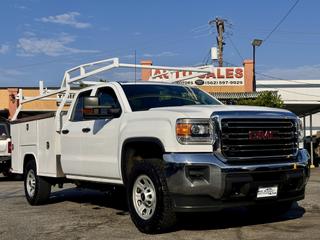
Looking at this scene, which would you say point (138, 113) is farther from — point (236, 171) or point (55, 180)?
point (55, 180)

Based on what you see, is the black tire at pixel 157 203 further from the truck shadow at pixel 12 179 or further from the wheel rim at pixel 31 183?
the truck shadow at pixel 12 179

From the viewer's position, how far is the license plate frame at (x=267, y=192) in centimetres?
676

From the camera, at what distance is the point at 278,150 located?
702 cm

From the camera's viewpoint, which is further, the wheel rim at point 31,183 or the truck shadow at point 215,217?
the wheel rim at point 31,183

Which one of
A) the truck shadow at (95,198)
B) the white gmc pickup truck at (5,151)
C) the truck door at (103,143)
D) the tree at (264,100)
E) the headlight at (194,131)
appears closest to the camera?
the headlight at (194,131)

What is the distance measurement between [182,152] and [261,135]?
104 centimetres

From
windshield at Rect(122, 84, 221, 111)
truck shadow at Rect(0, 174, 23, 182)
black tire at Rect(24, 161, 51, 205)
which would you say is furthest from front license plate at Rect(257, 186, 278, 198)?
truck shadow at Rect(0, 174, 23, 182)

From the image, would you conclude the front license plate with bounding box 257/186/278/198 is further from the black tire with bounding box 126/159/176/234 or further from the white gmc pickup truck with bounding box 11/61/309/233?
the black tire with bounding box 126/159/176/234

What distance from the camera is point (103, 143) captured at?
26.6ft

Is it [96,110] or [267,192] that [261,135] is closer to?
[267,192]

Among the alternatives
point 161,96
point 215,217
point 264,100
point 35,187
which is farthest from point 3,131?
point 264,100

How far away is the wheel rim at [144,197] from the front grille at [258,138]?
1.08 metres

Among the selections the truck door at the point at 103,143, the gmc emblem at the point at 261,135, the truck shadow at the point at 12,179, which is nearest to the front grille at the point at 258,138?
the gmc emblem at the point at 261,135

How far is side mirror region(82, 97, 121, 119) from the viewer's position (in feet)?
25.9
